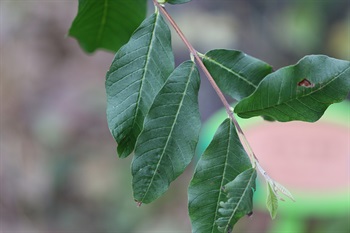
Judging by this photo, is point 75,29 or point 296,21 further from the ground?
point 75,29

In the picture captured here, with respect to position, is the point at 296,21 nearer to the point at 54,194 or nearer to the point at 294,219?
the point at 294,219

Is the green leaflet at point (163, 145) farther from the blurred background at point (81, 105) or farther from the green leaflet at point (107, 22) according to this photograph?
the blurred background at point (81, 105)

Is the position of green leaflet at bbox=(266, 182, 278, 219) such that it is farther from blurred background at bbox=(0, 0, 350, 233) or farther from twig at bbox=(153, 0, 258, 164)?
blurred background at bbox=(0, 0, 350, 233)

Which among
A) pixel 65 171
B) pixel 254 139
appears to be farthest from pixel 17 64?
pixel 254 139

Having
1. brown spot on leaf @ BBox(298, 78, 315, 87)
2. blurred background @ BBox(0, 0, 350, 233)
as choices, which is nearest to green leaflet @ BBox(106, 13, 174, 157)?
brown spot on leaf @ BBox(298, 78, 315, 87)

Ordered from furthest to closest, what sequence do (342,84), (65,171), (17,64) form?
(17,64)
(65,171)
(342,84)

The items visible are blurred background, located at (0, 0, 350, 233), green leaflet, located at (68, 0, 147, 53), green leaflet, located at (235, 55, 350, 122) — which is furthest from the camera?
blurred background, located at (0, 0, 350, 233)

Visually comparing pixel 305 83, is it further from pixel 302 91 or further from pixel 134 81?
pixel 134 81
